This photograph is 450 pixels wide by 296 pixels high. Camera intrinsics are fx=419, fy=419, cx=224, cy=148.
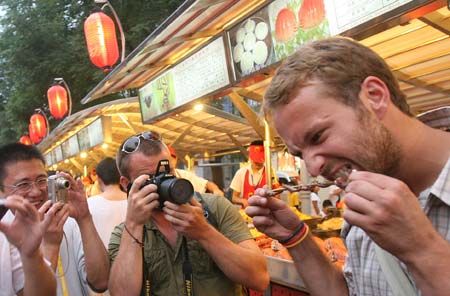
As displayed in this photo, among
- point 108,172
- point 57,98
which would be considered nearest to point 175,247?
point 108,172

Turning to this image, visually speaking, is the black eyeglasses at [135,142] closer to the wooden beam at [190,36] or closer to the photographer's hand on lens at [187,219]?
the photographer's hand on lens at [187,219]

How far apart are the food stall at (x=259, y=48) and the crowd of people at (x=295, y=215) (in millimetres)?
1343

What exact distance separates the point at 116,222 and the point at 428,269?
3.79 meters

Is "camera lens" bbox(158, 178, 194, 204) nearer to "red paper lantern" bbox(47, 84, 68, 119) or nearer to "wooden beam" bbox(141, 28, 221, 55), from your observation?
"wooden beam" bbox(141, 28, 221, 55)

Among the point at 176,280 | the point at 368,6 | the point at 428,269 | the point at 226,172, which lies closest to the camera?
the point at 428,269

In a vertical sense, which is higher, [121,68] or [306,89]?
[121,68]

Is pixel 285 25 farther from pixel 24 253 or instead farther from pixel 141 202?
pixel 24 253

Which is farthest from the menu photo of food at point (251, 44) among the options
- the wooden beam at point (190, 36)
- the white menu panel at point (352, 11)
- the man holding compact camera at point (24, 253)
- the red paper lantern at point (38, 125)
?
the red paper lantern at point (38, 125)

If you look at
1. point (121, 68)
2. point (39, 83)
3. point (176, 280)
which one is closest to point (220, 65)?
point (121, 68)

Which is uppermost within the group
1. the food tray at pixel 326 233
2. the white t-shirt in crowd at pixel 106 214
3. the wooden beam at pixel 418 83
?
the wooden beam at pixel 418 83

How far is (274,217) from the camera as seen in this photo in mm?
1755

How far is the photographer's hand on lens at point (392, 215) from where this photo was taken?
94 cm

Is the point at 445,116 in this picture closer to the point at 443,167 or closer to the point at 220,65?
the point at 443,167

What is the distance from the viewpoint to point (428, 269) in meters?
0.95
